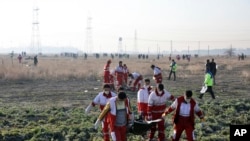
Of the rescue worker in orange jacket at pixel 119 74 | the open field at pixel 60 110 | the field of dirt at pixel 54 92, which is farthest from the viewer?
the rescue worker in orange jacket at pixel 119 74

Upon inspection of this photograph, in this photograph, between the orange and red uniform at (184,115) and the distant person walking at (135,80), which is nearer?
the orange and red uniform at (184,115)

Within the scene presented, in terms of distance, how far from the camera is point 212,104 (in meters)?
20.9

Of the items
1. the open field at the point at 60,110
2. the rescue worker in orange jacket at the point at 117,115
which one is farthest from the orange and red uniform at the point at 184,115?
the open field at the point at 60,110

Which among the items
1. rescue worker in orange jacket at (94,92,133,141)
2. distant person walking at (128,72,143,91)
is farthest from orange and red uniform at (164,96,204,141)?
distant person walking at (128,72,143,91)

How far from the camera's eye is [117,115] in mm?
10812

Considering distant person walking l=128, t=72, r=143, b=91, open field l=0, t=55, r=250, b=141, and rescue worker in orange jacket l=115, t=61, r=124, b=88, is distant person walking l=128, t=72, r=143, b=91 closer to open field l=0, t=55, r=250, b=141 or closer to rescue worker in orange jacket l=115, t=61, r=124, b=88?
open field l=0, t=55, r=250, b=141

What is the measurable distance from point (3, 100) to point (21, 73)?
12.3 m

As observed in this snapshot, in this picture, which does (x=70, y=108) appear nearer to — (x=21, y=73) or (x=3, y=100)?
(x=3, y=100)

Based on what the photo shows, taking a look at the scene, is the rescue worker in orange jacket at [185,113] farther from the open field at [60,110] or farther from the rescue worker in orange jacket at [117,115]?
the open field at [60,110]

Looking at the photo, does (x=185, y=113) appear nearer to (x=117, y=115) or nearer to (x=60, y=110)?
(x=117, y=115)

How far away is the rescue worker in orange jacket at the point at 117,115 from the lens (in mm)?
10695

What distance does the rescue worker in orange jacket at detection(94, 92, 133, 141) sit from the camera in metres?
10.7

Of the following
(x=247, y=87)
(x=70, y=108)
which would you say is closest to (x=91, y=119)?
(x=70, y=108)

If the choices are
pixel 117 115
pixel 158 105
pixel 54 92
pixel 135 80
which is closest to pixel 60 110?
pixel 135 80
